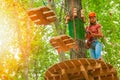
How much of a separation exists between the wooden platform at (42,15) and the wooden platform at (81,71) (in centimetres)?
119

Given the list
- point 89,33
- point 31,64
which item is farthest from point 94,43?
point 31,64

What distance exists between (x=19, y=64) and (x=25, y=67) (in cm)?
184

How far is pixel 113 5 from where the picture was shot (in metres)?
20.8

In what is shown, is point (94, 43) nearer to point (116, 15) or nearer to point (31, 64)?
point (116, 15)

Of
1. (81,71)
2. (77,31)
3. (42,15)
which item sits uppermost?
(42,15)

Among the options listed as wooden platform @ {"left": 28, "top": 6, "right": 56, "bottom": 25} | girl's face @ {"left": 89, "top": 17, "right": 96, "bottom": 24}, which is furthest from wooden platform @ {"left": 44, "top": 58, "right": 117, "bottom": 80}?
girl's face @ {"left": 89, "top": 17, "right": 96, "bottom": 24}

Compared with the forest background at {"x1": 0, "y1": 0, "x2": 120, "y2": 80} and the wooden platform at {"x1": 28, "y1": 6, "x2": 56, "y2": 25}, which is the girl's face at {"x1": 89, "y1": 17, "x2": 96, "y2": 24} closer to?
the wooden platform at {"x1": 28, "y1": 6, "x2": 56, "y2": 25}

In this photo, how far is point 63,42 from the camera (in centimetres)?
815

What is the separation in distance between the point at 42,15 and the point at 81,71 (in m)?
1.57

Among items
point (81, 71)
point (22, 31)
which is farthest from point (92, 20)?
point (22, 31)

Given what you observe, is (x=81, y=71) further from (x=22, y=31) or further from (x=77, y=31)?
(x=22, y=31)

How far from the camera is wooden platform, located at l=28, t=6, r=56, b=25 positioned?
27.0 feet

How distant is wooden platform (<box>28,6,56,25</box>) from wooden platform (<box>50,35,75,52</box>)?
0.66 m

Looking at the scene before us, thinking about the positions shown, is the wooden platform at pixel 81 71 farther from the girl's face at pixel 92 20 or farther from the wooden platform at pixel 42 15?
the girl's face at pixel 92 20
